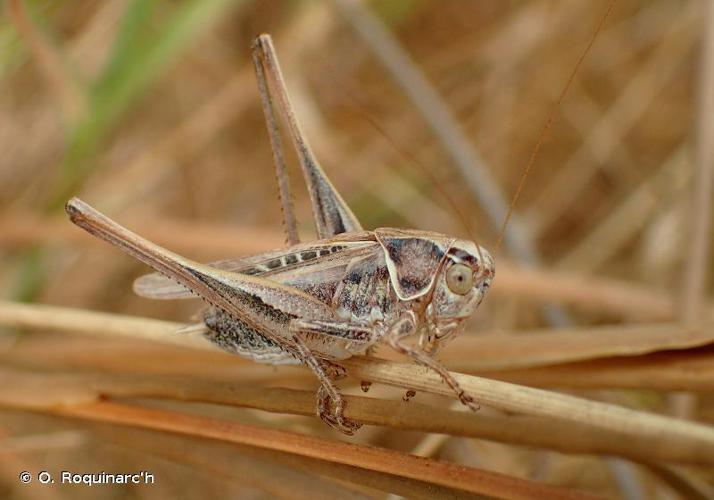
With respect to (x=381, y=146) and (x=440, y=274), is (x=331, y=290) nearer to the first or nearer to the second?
(x=440, y=274)

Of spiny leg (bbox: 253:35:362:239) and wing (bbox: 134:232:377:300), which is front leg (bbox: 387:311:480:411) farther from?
spiny leg (bbox: 253:35:362:239)

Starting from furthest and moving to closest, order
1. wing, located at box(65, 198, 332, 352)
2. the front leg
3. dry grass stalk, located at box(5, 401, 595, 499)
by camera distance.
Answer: wing, located at box(65, 198, 332, 352) → the front leg → dry grass stalk, located at box(5, 401, 595, 499)

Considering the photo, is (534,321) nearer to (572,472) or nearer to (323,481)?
(572,472)

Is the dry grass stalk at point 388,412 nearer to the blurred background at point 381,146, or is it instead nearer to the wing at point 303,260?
the wing at point 303,260

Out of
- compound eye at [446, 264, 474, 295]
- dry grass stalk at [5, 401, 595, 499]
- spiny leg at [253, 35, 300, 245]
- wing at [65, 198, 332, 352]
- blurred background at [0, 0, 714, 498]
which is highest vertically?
blurred background at [0, 0, 714, 498]

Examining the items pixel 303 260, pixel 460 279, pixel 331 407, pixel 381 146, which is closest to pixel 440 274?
pixel 460 279

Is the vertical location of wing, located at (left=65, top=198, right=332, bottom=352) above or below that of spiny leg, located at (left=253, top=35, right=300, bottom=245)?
below

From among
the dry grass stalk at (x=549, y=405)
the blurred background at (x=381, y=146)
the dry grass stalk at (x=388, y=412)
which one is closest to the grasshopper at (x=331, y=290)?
the dry grass stalk at (x=549, y=405)

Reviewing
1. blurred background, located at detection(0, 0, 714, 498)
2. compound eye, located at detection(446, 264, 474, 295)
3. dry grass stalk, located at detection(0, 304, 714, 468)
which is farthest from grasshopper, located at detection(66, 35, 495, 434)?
blurred background, located at detection(0, 0, 714, 498)

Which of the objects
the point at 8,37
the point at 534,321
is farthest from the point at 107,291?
the point at 534,321
